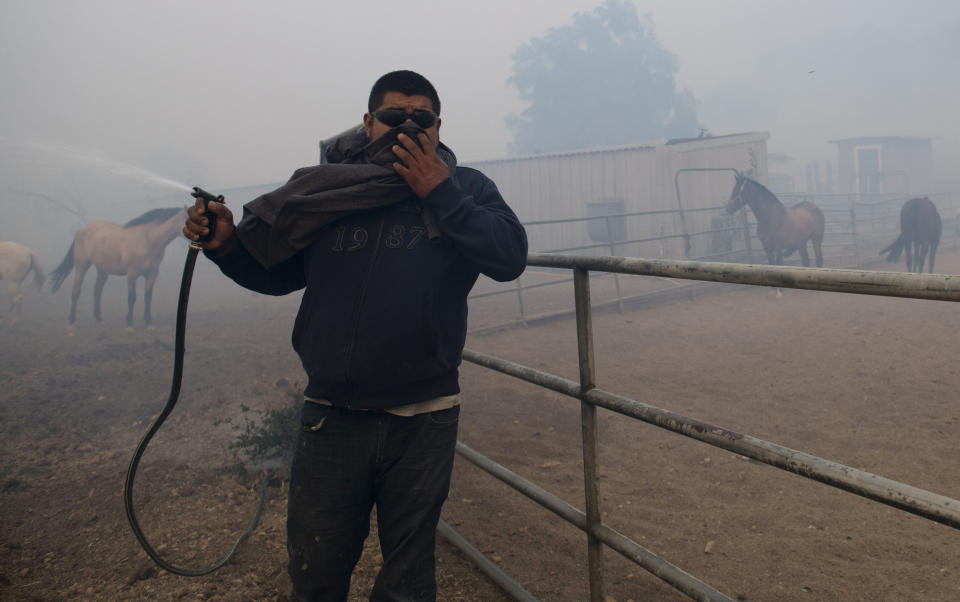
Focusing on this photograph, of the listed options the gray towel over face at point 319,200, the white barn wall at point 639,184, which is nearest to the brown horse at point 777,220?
the white barn wall at point 639,184

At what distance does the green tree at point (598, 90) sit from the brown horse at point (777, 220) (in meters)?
27.5

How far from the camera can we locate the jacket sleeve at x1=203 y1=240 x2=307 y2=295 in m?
1.61

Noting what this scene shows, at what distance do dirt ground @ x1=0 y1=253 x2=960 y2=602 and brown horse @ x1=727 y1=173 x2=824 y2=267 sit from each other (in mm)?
4213

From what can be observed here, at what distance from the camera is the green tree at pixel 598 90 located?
40094 mm

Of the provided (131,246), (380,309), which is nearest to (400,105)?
(380,309)

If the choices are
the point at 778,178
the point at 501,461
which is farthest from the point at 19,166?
the point at 501,461

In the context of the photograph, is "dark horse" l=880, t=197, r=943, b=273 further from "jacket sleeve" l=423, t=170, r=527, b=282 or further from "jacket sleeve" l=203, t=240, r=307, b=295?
"jacket sleeve" l=203, t=240, r=307, b=295

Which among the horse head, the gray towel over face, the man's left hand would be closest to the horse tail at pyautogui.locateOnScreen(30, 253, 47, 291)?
the gray towel over face

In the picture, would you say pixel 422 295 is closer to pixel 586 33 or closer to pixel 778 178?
pixel 778 178

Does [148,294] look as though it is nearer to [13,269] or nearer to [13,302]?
[13,302]

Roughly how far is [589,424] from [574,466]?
216 centimetres

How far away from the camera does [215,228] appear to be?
1.55 meters

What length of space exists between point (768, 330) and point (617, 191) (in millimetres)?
9699

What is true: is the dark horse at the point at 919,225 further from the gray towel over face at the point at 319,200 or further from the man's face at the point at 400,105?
the gray towel over face at the point at 319,200
